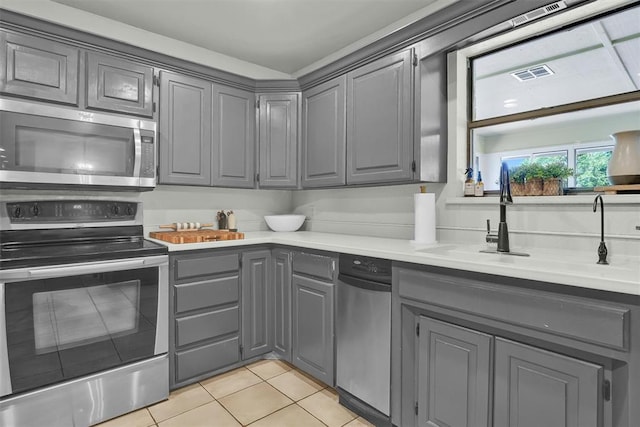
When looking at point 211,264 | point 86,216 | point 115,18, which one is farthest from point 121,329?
point 115,18

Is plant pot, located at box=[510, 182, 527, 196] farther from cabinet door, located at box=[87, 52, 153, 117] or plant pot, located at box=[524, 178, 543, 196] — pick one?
cabinet door, located at box=[87, 52, 153, 117]

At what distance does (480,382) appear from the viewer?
4.80 feet

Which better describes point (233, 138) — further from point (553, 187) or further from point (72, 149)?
point (553, 187)

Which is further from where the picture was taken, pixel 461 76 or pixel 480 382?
pixel 461 76

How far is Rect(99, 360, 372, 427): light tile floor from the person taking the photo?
6.33ft

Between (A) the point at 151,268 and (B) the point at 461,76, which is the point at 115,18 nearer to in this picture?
(A) the point at 151,268


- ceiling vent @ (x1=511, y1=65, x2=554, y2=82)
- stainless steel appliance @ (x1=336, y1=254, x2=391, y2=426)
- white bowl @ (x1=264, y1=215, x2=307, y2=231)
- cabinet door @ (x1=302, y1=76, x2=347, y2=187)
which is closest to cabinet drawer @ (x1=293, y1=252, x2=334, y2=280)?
stainless steel appliance @ (x1=336, y1=254, x2=391, y2=426)

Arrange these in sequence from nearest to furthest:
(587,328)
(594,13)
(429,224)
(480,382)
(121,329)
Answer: (587,328) < (480,382) < (594,13) < (121,329) < (429,224)

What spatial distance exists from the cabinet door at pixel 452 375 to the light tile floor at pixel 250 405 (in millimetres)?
487

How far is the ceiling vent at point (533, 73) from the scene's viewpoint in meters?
2.05

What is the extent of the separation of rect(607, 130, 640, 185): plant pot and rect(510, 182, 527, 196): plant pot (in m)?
0.42

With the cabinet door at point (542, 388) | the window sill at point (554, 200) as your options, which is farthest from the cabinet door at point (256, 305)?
the cabinet door at point (542, 388)

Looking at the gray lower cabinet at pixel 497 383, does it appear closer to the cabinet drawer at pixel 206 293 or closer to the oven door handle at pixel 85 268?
the cabinet drawer at pixel 206 293

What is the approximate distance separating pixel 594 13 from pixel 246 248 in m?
2.49
